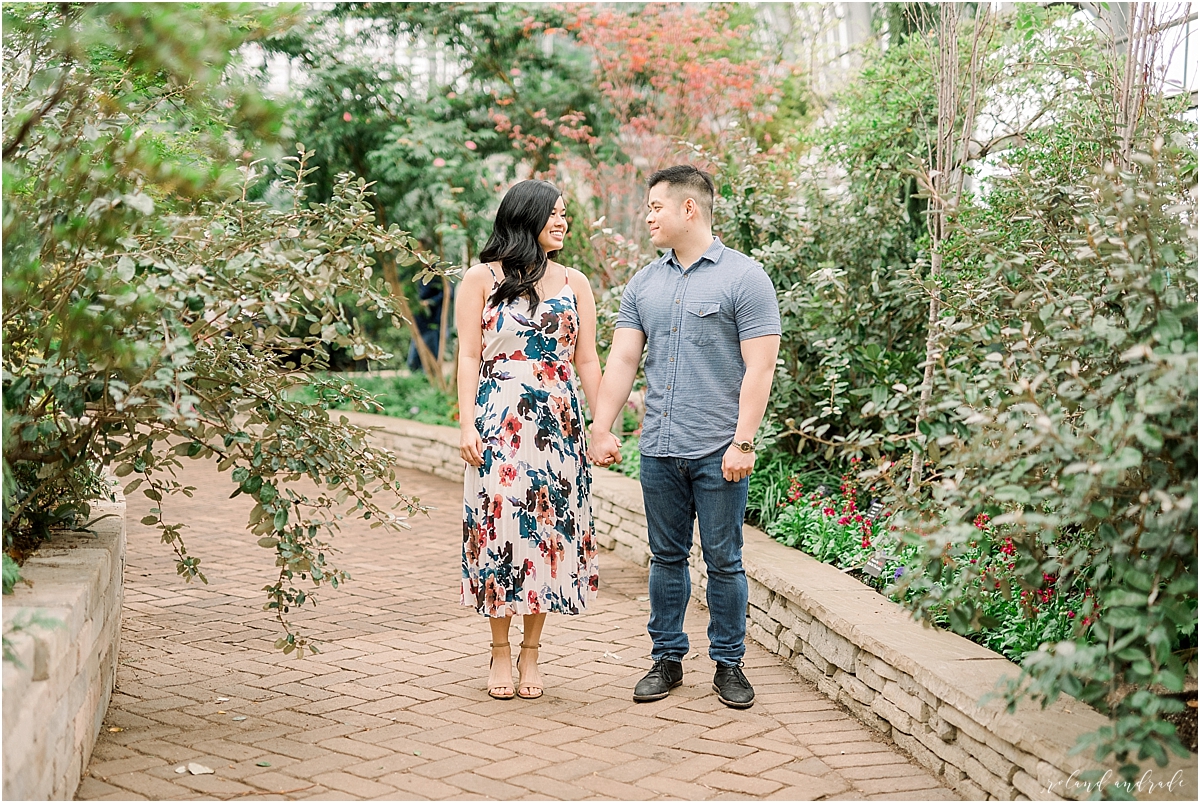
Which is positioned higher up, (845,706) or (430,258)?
(430,258)

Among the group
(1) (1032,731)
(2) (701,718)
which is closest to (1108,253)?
(1) (1032,731)

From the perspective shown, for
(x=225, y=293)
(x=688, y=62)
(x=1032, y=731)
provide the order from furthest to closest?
1. (x=688, y=62)
2. (x=225, y=293)
3. (x=1032, y=731)

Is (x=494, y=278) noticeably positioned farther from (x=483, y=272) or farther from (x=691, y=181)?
(x=691, y=181)

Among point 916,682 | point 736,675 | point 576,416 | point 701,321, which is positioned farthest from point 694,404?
point 916,682

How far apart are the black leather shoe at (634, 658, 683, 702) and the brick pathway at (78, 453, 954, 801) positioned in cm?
4

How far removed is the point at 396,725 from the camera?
371 centimetres

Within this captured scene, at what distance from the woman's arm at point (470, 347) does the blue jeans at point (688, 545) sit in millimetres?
646

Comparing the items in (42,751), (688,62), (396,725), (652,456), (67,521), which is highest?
(688,62)

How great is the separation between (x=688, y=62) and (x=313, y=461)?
7.26 m

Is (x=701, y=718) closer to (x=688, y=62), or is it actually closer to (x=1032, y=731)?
(x=1032, y=731)

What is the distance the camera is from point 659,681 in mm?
4047

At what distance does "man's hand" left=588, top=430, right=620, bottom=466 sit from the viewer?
4.07 meters

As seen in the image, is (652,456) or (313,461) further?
(652,456)

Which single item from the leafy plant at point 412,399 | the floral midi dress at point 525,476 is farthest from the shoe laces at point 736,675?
the leafy plant at point 412,399
